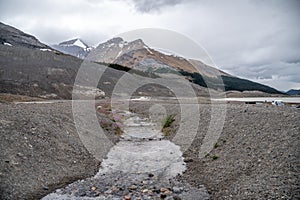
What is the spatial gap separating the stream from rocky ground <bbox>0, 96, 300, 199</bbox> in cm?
32

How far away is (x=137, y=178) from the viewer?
47.8 ft

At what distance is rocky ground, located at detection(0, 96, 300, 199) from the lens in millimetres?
11328

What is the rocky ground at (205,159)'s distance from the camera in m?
11.3

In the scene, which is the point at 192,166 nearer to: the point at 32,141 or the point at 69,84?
the point at 32,141

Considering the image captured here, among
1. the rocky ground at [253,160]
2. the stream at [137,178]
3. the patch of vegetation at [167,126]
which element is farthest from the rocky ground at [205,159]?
the patch of vegetation at [167,126]

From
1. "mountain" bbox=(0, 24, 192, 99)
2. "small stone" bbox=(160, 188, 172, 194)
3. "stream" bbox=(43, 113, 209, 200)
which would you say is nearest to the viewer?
"stream" bbox=(43, 113, 209, 200)

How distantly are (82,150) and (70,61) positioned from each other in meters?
84.2

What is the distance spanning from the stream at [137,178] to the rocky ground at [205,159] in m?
0.32

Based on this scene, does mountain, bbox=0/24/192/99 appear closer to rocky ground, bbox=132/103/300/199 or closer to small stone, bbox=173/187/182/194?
rocky ground, bbox=132/103/300/199

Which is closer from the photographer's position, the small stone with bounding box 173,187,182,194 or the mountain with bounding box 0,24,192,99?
the small stone with bounding box 173,187,182,194

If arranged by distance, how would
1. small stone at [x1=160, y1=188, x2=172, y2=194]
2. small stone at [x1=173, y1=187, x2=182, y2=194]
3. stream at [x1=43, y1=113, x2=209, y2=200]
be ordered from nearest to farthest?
stream at [x1=43, y1=113, x2=209, y2=200], small stone at [x1=160, y1=188, x2=172, y2=194], small stone at [x1=173, y1=187, x2=182, y2=194]

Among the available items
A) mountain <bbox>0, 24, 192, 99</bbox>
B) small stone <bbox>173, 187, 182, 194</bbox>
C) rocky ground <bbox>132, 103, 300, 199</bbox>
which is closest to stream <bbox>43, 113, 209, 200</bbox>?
small stone <bbox>173, 187, 182, 194</bbox>

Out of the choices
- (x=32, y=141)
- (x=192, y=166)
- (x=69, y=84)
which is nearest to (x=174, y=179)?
(x=192, y=166)

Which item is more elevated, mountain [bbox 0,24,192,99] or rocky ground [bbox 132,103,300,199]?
mountain [bbox 0,24,192,99]
